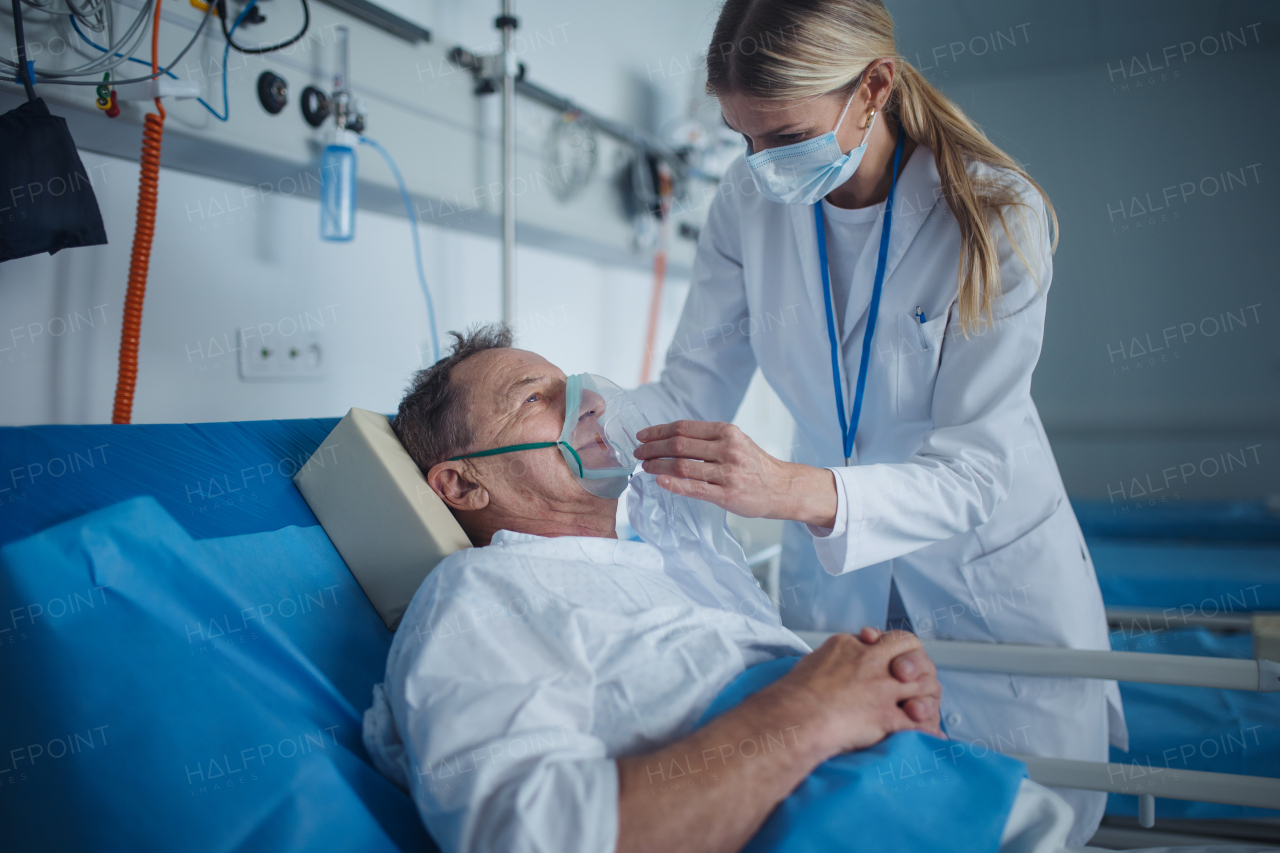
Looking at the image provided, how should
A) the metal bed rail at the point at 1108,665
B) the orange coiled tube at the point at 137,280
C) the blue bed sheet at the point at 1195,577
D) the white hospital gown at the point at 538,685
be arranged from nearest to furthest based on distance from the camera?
the white hospital gown at the point at 538,685 < the metal bed rail at the point at 1108,665 < the orange coiled tube at the point at 137,280 < the blue bed sheet at the point at 1195,577

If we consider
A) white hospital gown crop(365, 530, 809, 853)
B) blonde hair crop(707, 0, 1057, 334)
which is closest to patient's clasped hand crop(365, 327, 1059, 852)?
white hospital gown crop(365, 530, 809, 853)

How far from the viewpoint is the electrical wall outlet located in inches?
67.2

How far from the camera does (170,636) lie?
878mm

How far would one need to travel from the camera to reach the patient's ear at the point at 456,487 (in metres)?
1.26

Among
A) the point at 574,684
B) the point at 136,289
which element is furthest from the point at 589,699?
the point at 136,289

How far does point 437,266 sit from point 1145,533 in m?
2.68

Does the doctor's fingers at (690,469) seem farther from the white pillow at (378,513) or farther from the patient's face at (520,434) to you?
the white pillow at (378,513)

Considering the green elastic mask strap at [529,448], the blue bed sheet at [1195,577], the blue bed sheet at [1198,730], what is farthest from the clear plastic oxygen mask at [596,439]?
the blue bed sheet at [1195,577]

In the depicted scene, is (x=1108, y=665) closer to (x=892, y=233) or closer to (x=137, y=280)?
(x=892, y=233)

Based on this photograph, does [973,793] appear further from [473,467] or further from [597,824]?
[473,467]

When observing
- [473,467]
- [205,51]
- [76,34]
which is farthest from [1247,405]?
[76,34]

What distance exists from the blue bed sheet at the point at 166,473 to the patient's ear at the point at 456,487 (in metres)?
0.16

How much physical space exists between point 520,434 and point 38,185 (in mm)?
808

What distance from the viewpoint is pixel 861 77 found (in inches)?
48.5
